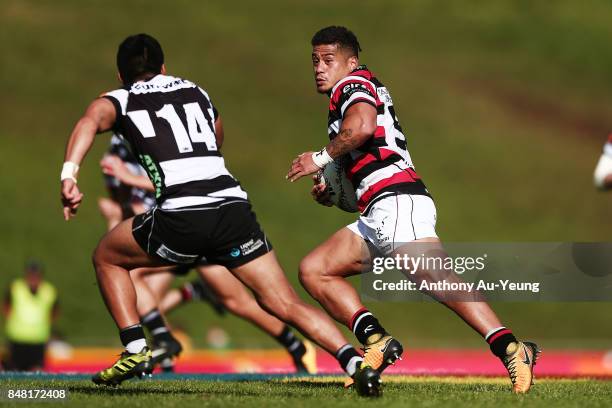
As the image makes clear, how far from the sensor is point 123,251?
6.86 m

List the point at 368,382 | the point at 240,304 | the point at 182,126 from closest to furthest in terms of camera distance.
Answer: the point at 368,382
the point at 182,126
the point at 240,304

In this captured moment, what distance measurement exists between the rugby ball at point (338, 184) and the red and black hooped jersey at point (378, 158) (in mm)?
271

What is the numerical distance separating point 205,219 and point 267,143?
3244 cm

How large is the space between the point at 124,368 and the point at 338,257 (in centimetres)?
156

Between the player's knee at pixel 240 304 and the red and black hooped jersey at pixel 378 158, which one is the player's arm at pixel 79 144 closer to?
the red and black hooped jersey at pixel 378 158

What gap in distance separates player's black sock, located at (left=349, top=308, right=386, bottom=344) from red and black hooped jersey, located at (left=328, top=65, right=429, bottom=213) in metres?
0.70

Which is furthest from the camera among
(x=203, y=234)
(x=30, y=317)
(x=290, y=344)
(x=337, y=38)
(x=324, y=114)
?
(x=324, y=114)

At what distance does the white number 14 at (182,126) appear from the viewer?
670cm

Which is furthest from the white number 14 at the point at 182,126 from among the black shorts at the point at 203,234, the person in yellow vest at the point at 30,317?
the person in yellow vest at the point at 30,317

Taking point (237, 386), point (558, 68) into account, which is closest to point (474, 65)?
point (558, 68)

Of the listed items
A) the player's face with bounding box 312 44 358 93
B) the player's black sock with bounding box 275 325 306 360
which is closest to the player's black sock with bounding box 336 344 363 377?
the player's face with bounding box 312 44 358 93

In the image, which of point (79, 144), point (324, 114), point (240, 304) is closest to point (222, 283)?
point (240, 304)

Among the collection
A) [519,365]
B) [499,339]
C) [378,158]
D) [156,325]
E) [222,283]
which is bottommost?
[156,325]

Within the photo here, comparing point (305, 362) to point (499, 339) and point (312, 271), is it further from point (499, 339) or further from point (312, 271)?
point (499, 339)
